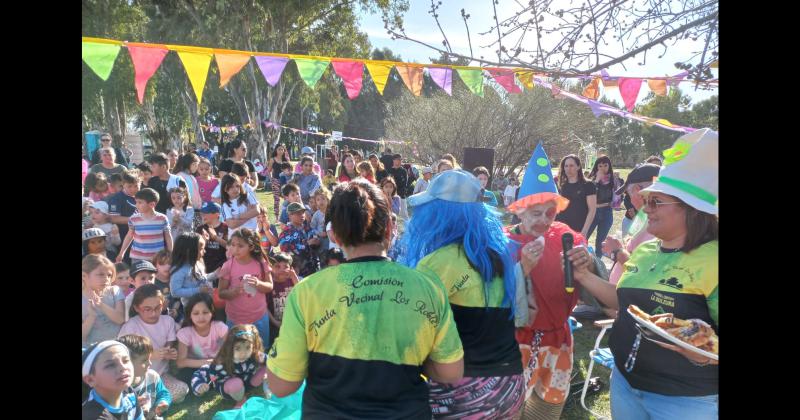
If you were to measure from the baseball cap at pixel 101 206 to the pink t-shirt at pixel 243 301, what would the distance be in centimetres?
194

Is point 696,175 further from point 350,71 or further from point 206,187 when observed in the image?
point 206,187

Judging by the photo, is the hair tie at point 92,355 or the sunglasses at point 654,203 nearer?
the sunglasses at point 654,203

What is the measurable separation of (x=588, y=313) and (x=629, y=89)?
4.24 metres

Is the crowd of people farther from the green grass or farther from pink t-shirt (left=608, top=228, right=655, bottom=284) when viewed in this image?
the green grass

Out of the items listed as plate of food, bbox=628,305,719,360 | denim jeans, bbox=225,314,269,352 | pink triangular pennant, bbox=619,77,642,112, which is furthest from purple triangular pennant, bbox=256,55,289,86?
plate of food, bbox=628,305,719,360

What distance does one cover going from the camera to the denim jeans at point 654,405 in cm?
172

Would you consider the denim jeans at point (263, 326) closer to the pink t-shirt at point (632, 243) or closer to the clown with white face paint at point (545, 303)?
the clown with white face paint at point (545, 303)

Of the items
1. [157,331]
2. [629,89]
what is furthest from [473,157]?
[157,331]

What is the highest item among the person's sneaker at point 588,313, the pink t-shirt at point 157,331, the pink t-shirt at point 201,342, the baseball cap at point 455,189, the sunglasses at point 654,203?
the baseball cap at point 455,189

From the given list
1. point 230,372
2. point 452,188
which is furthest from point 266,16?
point 452,188

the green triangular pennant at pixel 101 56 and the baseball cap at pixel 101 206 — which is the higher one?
the green triangular pennant at pixel 101 56

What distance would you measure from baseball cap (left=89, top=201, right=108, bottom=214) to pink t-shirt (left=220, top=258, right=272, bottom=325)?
6.36 feet

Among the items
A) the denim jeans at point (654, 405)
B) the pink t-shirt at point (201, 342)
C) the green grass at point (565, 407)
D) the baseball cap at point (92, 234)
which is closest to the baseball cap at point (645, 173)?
the green grass at point (565, 407)
